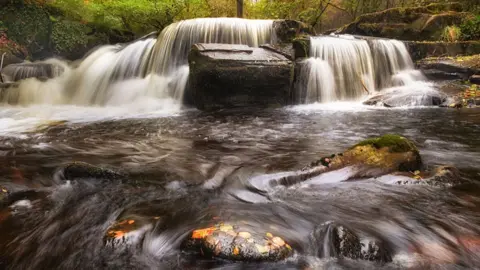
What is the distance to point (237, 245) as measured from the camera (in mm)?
2248

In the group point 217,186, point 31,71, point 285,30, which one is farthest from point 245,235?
point 31,71

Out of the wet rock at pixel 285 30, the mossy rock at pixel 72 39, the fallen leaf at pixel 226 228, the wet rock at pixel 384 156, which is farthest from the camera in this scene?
the mossy rock at pixel 72 39

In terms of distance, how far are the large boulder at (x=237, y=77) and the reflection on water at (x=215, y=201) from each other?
9.38ft

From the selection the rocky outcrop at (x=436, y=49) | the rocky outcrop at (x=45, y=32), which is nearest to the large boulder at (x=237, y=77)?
the rocky outcrop at (x=436, y=49)

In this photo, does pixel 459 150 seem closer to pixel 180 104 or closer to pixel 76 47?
pixel 180 104

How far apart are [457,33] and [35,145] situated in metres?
15.4

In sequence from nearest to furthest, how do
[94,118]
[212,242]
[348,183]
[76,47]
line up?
[212,242], [348,183], [94,118], [76,47]

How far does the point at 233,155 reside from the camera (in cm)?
502

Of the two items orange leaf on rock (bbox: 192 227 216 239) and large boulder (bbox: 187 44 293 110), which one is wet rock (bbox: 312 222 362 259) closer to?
orange leaf on rock (bbox: 192 227 216 239)

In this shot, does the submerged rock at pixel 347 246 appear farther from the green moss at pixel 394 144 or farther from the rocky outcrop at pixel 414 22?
the rocky outcrop at pixel 414 22

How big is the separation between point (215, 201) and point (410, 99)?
8556 mm

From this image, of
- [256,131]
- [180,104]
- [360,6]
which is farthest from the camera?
[360,6]

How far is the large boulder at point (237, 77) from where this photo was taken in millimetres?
8828

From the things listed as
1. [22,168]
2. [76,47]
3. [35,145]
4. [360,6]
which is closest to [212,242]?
[22,168]
